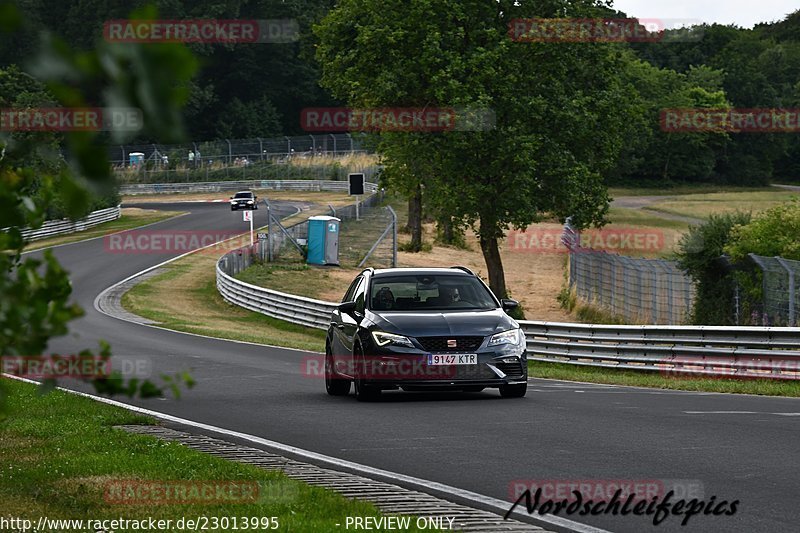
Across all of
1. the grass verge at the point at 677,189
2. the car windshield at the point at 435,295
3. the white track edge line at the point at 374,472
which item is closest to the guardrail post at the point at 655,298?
the car windshield at the point at 435,295

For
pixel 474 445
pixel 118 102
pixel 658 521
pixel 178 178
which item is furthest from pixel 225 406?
pixel 178 178

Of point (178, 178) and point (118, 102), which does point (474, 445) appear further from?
point (178, 178)

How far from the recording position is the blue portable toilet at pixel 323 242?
5575 cm

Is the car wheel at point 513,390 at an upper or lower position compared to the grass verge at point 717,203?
upper

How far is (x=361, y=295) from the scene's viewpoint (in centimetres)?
1725

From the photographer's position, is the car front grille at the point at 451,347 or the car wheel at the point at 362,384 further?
the car wheel at the point at 362,384

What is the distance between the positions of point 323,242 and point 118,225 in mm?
27161

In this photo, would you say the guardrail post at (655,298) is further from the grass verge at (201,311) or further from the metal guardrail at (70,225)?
the metal guardrail at (70,225)

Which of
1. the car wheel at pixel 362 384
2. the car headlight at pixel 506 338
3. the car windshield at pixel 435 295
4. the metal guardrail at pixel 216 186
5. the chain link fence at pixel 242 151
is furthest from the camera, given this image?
the chain link fence at pixel 242 151

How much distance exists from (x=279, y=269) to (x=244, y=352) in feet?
84.6

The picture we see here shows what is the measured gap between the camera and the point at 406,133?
129 ft

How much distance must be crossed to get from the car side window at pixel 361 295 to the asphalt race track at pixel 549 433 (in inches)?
46.4

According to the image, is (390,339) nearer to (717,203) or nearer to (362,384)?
(362,384)

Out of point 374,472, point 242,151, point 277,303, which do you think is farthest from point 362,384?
point 242,151
